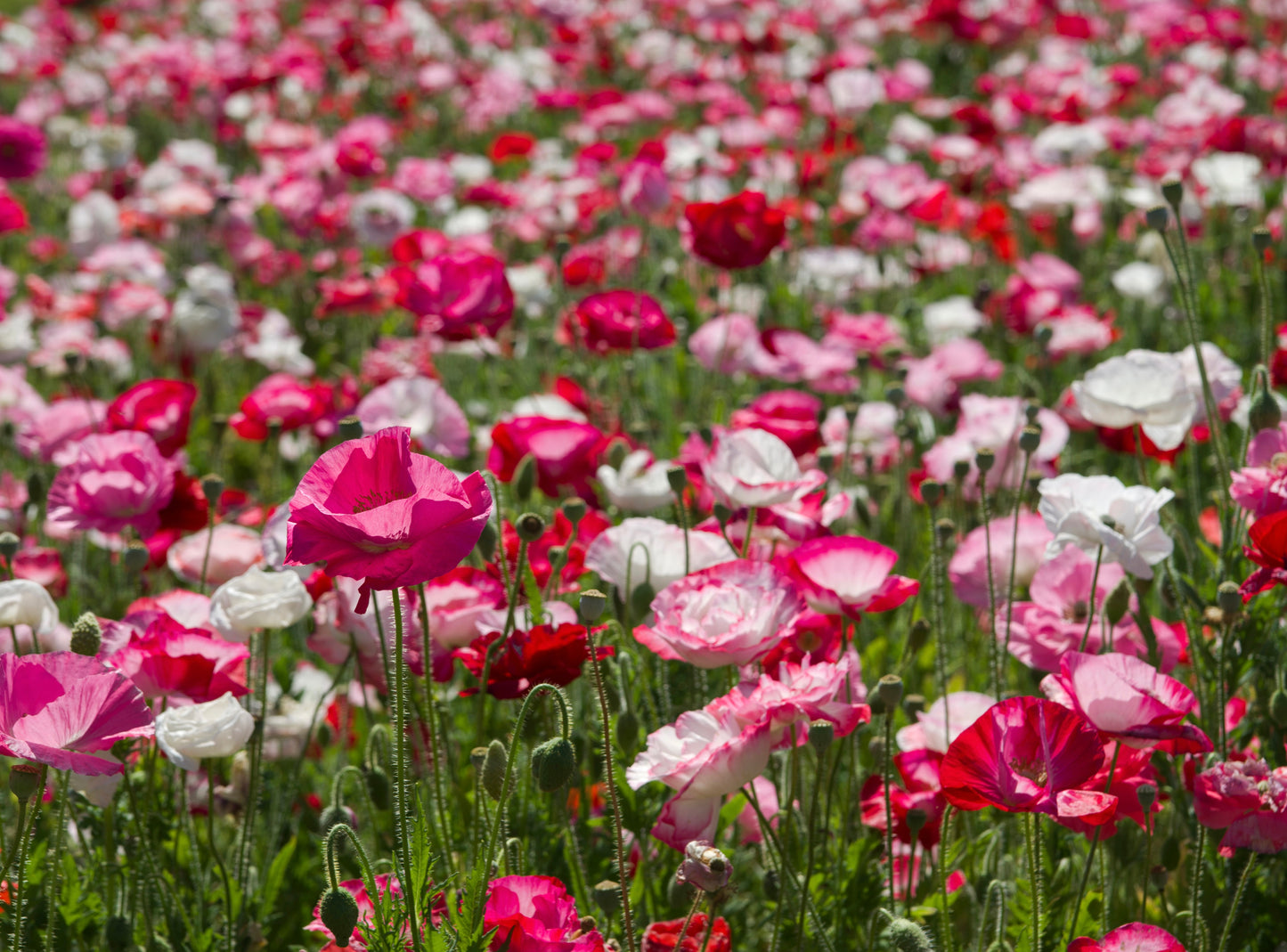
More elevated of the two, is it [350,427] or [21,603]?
[350,427]

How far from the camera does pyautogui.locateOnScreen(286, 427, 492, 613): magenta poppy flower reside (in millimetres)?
1185

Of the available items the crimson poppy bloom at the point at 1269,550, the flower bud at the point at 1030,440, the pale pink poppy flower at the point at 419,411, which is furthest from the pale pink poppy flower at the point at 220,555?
the crimson poppy bloom at the point at 1269,550

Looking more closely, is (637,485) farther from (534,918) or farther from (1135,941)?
(1135,941)

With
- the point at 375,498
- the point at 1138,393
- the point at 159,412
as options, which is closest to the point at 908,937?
the point at 375,498

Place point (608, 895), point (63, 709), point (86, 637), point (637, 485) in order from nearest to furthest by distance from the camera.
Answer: point (63, 709), point (608, 895), point (86, 637), point (637, 485)

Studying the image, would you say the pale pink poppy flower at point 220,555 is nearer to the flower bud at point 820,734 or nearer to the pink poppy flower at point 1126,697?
the flower bud at point 820,734

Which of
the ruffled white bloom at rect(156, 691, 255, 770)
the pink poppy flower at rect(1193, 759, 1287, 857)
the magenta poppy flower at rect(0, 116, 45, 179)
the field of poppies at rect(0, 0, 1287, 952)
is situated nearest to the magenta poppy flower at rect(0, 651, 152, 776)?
the field of poppies at rect(0, 0, 1287, 952)

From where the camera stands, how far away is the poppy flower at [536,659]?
1.58 meters

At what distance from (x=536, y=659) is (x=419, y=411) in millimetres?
927

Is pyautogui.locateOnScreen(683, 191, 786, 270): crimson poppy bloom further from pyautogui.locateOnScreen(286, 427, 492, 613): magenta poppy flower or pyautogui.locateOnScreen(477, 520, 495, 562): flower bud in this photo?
pyautogui.locateOnScreen(286, 427, 492, 613): magenta poppy flower

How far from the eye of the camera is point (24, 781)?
4.21 feet

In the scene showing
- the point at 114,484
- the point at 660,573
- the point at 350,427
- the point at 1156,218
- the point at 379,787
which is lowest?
the point at 379,787

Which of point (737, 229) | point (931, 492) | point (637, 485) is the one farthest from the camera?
point (737, 229)

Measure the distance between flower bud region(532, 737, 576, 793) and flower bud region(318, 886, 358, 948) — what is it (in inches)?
8.5
